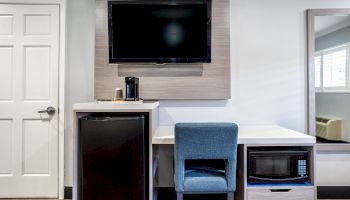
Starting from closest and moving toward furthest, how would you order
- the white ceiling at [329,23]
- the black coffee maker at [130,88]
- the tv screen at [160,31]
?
the black coffee maker at [130,88] → the tv screen at [160,31] → the white ceiling at [329,23]

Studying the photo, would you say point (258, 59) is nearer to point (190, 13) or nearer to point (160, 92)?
point (190, 13)

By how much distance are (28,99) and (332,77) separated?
336cm

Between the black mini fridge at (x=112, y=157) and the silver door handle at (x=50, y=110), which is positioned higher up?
the silver door handle at (x=50, y=110)

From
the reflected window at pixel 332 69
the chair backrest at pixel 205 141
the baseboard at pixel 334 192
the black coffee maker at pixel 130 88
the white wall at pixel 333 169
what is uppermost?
the reflected window at pixel 332 69

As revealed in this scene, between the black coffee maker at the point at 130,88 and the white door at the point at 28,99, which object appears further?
the white door at the point at 28,99

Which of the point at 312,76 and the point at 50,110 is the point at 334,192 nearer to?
the point at 312,76

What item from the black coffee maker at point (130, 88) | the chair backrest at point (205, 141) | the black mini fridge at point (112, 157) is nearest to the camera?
the chair backrest at point (205, 141)

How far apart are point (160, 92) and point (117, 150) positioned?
37.1 inches

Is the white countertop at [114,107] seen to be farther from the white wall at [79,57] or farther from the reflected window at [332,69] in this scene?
the reflected window at [332,69]

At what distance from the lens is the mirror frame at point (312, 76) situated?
9.29 feet

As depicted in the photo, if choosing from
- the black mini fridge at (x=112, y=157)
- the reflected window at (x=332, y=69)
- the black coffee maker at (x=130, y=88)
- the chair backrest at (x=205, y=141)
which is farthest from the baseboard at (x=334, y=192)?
the black coffee maker at (x=130, y=88)

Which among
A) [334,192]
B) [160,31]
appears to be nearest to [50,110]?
[160,31]

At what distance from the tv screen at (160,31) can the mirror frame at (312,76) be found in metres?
1.13

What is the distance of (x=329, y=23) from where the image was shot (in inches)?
111
